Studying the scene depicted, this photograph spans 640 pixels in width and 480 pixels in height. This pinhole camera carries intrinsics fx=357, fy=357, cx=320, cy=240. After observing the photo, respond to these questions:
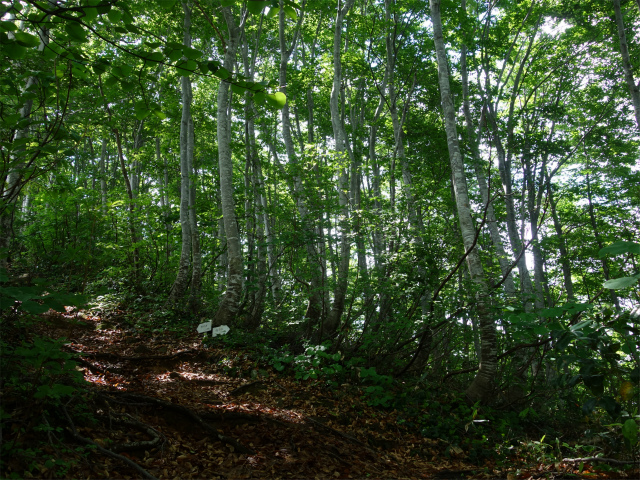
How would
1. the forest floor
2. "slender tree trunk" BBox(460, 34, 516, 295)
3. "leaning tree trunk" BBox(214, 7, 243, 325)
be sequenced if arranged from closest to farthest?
the forest floor → "leaning tree trunk" BBox(214, 7, 243, 325) → "slender tree trunk" BBox(460, 34, 516, 295)

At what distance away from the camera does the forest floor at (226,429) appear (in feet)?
8.98

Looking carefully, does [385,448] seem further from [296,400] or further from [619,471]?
[619,471]

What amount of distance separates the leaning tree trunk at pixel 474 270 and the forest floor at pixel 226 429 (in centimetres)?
140

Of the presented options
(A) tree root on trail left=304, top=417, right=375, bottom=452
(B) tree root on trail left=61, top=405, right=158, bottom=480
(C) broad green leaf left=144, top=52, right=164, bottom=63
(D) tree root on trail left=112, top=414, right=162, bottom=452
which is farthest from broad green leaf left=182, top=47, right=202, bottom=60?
(A) tree root on trail left=304, top=417, right=375, bottom=452

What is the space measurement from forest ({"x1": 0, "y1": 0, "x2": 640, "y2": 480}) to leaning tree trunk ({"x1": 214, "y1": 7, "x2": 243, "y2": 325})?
0.06m

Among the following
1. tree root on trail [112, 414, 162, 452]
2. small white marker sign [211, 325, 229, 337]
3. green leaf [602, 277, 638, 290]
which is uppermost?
green leaf [602, 277, 638, 290]

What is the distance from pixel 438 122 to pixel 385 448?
12044mm

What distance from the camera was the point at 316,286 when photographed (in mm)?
7055

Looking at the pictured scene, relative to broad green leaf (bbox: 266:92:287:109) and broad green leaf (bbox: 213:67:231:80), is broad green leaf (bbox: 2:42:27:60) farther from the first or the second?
broad green leaf (bbox: 266:92:287:109)

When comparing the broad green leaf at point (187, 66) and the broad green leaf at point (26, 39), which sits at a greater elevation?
the broad green leaf at point (26, 39)

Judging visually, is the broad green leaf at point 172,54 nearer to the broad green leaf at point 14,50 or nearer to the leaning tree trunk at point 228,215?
the broad green leaf at point 14,50

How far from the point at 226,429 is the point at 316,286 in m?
3.70

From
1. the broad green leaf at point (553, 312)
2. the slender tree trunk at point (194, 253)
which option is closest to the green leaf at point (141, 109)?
the broad green leaf at point (553, 312)

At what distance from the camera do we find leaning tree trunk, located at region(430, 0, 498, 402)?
5375 millimetres
